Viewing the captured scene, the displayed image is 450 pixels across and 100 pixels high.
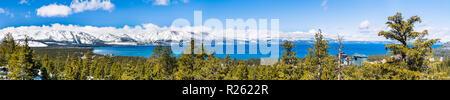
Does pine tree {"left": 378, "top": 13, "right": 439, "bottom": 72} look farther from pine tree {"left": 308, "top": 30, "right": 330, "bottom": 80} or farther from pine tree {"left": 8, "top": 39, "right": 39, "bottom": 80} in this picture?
pine tree {"left": 8, "top": 39, "right": 39, "bottom": 80}

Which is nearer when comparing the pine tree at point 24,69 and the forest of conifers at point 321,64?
the forest of conifers at point 321,64

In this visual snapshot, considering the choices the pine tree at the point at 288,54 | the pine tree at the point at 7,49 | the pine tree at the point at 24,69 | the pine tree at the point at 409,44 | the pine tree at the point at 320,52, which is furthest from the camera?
the pine tree at the point at 7,49

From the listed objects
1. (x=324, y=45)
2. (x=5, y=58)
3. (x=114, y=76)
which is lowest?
(x=114, y=76)

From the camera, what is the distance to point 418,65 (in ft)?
40.2

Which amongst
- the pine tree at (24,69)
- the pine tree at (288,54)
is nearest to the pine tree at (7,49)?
the pine tree at (24,69)

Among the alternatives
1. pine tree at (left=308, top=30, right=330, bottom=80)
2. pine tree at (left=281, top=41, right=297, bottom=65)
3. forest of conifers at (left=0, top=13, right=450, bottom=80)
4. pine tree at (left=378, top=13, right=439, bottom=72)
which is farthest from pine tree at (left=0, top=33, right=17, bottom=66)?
pine tree at (left=378, top=13, right=439, bottom=72)

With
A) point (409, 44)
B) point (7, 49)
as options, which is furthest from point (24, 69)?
point (409, 44)

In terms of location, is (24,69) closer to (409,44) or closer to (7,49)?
(7,49)

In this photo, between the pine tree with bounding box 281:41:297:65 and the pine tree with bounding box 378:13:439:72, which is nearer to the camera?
the pine tree with bounding box 378:13:439:72

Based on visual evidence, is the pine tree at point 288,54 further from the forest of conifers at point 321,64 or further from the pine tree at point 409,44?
the pine tree at point 409,44
